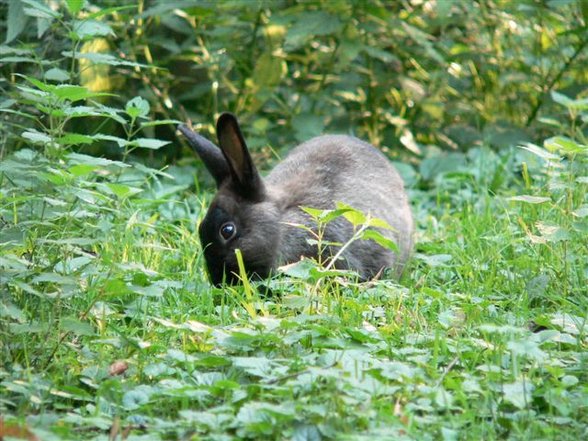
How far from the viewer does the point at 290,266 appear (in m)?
4.07

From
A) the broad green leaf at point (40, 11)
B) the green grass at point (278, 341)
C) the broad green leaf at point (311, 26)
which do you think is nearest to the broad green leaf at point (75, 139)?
the green grass at point (278, 341)

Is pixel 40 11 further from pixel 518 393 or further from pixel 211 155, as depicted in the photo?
pixel 518 393

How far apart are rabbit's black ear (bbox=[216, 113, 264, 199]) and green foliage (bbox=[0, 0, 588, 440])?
35cm

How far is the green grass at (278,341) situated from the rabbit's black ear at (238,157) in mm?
431

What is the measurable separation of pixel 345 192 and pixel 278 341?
1892 millimetres

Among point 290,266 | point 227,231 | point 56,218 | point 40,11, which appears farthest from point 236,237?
point 40,11

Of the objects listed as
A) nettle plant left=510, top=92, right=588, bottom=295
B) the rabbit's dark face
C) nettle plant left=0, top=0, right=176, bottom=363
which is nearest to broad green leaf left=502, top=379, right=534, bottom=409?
nettle plant left=510, top=92, right=588, bottom=295

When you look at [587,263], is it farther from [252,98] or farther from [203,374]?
[252,98]

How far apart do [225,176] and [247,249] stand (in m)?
0.45

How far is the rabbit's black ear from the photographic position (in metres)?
4.79

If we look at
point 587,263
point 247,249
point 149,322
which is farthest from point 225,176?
point 587,263

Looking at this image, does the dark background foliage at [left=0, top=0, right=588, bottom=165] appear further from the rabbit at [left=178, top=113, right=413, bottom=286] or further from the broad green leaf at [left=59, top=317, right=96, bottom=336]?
the broad green leaf at [left=59, top=317, right=96, bottom=336]

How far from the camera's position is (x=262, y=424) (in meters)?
2.90

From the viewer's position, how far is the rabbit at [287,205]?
4820 mm
